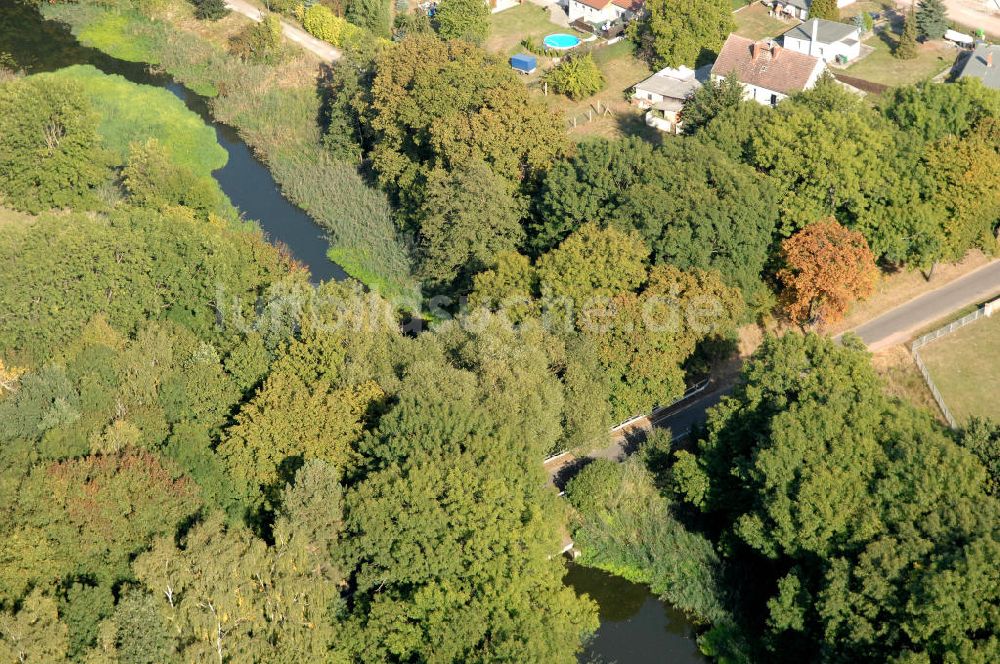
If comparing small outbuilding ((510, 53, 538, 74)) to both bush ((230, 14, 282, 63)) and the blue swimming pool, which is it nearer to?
the blue swimming pool

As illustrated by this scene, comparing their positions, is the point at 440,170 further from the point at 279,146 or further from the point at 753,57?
the point at 753,57

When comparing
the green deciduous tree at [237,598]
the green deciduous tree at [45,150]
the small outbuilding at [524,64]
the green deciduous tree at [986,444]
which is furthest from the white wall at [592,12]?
the green deciduous tree at [237,598]

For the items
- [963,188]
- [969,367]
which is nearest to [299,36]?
[963,188]

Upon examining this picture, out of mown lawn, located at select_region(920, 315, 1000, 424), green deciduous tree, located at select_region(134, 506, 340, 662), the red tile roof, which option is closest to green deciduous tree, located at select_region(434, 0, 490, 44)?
the red tile roof

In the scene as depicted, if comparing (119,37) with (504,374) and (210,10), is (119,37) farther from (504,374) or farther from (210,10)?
(504,374)

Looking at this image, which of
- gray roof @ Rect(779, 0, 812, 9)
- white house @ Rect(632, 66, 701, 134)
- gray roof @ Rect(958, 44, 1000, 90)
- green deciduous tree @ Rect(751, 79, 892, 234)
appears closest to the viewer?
green deciduous tree @ Rect(751, 79, 892, 234)
